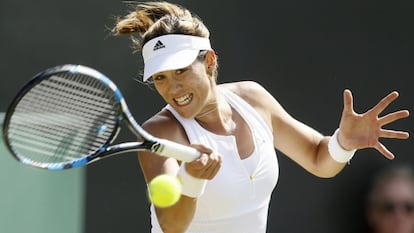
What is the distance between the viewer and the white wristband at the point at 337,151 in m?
2.63

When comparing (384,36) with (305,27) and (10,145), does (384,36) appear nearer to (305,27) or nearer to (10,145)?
(305,27)

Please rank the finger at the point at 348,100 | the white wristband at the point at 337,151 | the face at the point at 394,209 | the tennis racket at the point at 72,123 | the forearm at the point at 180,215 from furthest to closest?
the white wristband at the point at 337,151
the finger at the point at 348,100
the forearm at the point at 180,215
the tennis racket at the point at 72,123
the face at the point at 394,209

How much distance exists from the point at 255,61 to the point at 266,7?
0.69ft

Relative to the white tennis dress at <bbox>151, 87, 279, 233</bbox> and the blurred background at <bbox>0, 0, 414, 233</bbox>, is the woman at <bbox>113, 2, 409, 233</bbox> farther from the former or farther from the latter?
the blurred background at <bbox>0, 0, 414, 233</bbox>

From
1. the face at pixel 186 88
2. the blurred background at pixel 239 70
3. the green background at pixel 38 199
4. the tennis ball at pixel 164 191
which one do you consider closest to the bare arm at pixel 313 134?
the face at pixel 186 88

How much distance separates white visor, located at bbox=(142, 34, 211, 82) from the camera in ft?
7.79

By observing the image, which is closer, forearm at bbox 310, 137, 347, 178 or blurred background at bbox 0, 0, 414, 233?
forearm at bbox 310, 137, 347, 178

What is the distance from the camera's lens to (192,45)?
247 cm

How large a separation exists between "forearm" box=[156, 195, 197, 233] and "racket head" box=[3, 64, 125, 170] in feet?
0.76

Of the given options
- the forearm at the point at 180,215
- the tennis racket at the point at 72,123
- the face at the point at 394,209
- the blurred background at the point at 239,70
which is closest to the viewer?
the face at the point at 394,209

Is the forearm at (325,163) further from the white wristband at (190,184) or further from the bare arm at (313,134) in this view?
the white wristband at (190,184)

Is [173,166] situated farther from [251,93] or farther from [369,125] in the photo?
[369,125]

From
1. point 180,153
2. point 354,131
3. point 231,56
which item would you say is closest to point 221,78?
→ point 231,56

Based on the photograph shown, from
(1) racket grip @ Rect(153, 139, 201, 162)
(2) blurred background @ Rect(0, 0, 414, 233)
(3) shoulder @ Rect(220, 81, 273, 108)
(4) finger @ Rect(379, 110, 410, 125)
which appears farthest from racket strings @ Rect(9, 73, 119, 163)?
(2) blurred background @ Rect(0, 0, 414, 233)
